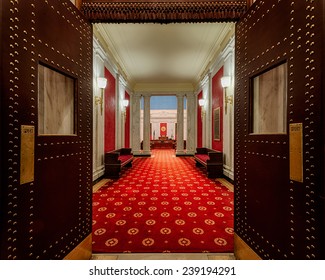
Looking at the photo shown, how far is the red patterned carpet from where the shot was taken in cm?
223

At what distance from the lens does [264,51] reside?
1.59 m

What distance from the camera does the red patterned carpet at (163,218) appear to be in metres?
2.23

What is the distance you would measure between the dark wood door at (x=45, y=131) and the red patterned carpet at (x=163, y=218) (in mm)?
626

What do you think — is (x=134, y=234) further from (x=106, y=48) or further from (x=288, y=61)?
(x=106, y=48)

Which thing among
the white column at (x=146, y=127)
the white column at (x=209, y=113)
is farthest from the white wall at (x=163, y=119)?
the white column at (x=209, y=113)

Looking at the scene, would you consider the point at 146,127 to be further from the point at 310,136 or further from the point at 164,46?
the point at 310,136

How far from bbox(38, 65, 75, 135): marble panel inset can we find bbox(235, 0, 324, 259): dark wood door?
5.74 feet

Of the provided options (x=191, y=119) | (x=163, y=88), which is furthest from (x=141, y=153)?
(x=163, y=88)

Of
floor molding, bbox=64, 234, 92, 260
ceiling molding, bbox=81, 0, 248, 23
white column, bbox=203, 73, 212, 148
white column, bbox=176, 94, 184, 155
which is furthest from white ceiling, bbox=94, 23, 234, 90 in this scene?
floor molding, bbox=64, 234, 92, 260

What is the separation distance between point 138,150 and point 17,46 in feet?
33.4

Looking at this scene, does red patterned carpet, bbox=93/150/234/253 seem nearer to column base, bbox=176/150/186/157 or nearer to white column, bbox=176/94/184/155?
column base, bbox=176/150/186/157

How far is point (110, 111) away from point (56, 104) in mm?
4807

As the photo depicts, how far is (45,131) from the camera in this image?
2197mm
